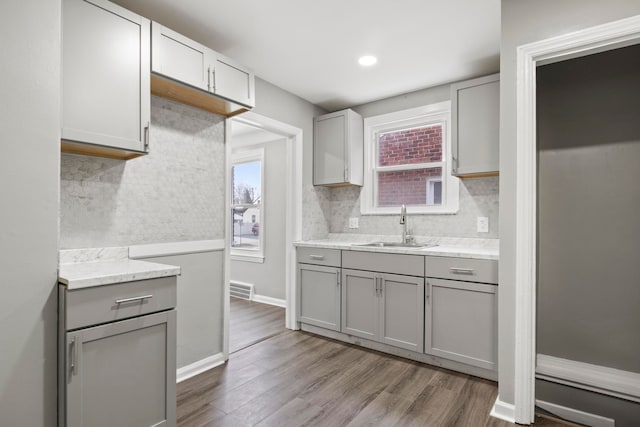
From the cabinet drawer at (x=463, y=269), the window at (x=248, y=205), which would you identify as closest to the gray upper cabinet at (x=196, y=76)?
the cabinet drawer at (x=463, y=269)

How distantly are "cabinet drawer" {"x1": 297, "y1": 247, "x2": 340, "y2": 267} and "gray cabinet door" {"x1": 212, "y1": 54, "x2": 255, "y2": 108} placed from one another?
5.08 ft

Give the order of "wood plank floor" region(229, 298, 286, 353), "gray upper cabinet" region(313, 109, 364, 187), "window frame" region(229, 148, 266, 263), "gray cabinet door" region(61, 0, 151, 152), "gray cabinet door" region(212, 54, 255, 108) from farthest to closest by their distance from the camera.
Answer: "window frame" region(229, 148, 266, 263)
"gray upper cabinet" region(313, 109, 364, 187)
"wood plank floor" region(229, 298, 286, 353)
"gray cabinet door" region(212, 54, 255, 108)
"gray cabinet door" region(61, 0, 151, 152)

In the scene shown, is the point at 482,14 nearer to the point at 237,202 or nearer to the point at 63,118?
the point at 63,118

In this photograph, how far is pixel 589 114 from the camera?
2.46m

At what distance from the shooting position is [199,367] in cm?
260

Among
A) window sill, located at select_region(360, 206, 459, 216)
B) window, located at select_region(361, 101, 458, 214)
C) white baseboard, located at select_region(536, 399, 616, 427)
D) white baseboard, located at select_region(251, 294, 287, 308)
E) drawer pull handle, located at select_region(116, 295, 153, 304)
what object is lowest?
white baseboard, located at select_region(536, 399, 616, 427)

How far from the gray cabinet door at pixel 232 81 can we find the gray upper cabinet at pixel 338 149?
132 cm

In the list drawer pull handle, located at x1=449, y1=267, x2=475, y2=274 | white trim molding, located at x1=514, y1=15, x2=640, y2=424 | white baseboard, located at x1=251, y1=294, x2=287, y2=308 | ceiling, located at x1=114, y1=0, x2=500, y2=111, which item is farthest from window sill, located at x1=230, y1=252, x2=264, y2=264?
white trim molding, located at x1=514, y1=15, x2=640, y2=424

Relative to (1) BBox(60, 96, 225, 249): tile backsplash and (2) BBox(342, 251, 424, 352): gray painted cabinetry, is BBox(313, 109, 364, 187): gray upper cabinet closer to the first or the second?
(2) BBox(342, 251, 424, 352): gray painted cabinetry

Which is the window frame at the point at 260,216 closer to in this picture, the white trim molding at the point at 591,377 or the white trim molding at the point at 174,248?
the white trim molding at the point at 174,248

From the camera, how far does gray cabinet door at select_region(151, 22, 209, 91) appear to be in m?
2.04

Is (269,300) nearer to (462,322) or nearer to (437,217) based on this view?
(437,217)

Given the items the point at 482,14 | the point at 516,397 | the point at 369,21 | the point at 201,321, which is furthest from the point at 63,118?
the point at 516,397

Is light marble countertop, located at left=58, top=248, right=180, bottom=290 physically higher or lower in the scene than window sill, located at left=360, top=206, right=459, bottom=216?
lower
